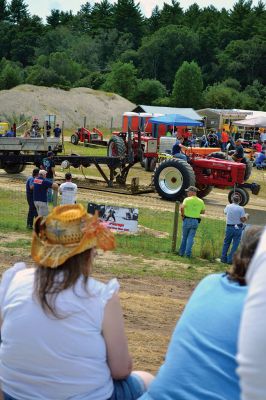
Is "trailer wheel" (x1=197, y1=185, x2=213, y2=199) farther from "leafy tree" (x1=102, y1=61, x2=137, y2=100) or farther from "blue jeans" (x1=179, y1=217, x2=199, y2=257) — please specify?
"leafy tree" (x1=102, y1=61, x2=137, y2=100)

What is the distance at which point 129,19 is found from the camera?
5108 inches

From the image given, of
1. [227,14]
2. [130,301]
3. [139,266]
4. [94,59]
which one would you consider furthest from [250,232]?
[227,14]

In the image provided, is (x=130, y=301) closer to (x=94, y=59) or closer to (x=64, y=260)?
(x=64, y=260)

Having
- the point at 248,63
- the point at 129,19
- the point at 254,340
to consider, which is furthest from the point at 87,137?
the point at 129,19

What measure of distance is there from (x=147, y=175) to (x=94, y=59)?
296ft

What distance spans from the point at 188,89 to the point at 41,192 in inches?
2697

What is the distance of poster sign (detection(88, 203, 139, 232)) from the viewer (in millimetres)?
13445

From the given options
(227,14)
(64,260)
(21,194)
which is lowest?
(21,194)

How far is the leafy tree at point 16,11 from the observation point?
138 m

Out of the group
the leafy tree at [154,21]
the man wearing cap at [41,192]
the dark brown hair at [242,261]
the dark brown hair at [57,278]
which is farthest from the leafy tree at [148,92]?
the dark brown hair at [242,261]

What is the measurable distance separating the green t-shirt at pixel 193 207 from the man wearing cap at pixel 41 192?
2.79 m

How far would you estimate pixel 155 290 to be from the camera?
9.55m

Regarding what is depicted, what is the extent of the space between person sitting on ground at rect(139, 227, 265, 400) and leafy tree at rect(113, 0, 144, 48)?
125466mm

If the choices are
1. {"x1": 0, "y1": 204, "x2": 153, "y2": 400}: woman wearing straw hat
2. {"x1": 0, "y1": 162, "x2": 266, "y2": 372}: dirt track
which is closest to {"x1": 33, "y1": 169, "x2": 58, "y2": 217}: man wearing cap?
{"x1": 0, "y1": 162, "x2": 266, "y2": 372}: dirt track
